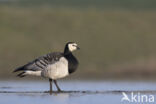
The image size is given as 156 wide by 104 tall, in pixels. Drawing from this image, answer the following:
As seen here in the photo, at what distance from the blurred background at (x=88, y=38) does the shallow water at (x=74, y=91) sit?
3530mm

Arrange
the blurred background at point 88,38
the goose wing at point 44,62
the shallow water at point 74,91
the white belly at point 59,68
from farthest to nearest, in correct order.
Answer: the blurred background at point 88,38 < the goose wing at point 44,62 < the white belly at point 59,68 < the shallow water at point 74,91

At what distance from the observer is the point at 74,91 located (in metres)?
23.4

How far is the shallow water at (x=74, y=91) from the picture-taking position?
68.5 feet

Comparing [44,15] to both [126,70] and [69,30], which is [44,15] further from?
[126,70]

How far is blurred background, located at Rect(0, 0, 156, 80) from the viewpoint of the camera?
108 feet

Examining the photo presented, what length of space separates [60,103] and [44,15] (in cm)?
2274

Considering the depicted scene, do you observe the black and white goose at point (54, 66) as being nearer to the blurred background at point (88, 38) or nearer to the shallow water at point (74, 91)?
the shallow water at point (74, 91)

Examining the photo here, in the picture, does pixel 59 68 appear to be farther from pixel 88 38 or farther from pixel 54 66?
pixel 88 38

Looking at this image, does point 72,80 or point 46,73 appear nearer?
point 46,73

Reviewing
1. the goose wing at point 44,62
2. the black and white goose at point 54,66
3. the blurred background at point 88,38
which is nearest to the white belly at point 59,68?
the black and white goose at point 54,66

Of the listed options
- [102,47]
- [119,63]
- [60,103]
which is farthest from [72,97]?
[102,47]

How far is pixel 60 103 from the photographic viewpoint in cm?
2041

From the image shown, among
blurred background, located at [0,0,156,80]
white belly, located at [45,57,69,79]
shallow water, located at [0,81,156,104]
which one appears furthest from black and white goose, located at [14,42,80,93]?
blurred background, located at [0,0,156,80]

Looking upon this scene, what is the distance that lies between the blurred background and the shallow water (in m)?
3.53
